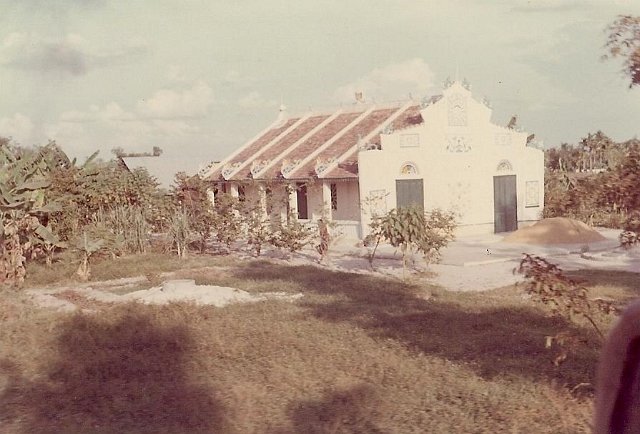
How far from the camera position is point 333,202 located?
86.4 ft

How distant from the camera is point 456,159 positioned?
25.4 metres

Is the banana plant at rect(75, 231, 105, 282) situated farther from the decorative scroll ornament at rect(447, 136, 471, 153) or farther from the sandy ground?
the decorative scroll ornament at rect(447, 136, 471, 153)

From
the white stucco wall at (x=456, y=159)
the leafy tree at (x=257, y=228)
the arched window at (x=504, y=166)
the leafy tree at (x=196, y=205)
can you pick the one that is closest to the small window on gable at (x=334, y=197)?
the white stucco wall at (x=456, y=159)

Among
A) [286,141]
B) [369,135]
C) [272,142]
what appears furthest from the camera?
[272,142]

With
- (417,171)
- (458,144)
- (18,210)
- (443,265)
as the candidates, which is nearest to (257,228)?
(443,265)

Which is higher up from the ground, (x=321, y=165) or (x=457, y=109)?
Result: (x=457, y=109)

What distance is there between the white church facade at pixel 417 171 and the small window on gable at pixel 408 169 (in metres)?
0.04

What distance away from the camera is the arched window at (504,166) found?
26.6 metres

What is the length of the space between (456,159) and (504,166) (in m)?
2.53

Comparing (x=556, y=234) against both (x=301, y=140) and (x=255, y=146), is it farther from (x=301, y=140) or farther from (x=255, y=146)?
(x=255, y=146)

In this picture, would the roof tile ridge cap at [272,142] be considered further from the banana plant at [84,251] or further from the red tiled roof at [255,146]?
the banana plant at [84,251]

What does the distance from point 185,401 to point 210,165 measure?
88.0ft

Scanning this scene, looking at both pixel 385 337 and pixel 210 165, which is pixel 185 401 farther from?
pixel 210 165

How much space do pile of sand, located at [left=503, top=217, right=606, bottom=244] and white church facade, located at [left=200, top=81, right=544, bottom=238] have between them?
189 centimetres
